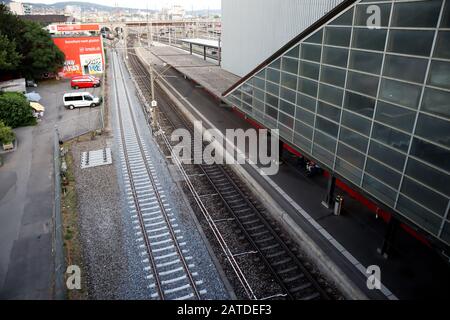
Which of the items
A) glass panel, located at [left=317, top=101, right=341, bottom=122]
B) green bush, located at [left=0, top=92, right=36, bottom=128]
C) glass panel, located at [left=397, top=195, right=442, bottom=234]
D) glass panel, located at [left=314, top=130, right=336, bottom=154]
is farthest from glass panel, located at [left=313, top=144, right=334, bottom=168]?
green bush, located at [left=0, top=92, right=36, bottom=128]

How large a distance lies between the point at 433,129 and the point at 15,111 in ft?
106

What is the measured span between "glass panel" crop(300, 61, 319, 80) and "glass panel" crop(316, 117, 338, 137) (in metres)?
1.96

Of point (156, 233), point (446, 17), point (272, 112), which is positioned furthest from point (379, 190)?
point (156, 233)

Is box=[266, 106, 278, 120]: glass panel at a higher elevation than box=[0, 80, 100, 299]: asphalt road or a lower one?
higher

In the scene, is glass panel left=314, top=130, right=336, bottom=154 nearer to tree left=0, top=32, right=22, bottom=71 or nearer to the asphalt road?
the asphalt road

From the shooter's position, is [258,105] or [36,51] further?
[36,51]

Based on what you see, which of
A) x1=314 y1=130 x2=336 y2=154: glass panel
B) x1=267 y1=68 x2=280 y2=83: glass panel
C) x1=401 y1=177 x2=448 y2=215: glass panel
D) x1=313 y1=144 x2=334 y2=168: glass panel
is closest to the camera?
x1=401 y1=177 x2=448 y2=215: glass panel

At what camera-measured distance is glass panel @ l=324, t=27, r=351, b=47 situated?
1239 cm

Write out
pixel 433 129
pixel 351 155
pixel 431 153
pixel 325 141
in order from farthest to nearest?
pixel 325 141
pixel 351 155
pixel 431 153
pixel 433 129

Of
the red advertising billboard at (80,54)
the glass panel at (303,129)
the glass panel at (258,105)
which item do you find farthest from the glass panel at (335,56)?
the red advertising billboard at (80,54)

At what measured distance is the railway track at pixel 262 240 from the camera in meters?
12.1

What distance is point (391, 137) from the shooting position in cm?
1113

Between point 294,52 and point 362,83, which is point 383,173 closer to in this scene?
point 362,83

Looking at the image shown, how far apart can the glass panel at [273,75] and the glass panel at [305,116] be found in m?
2.59
